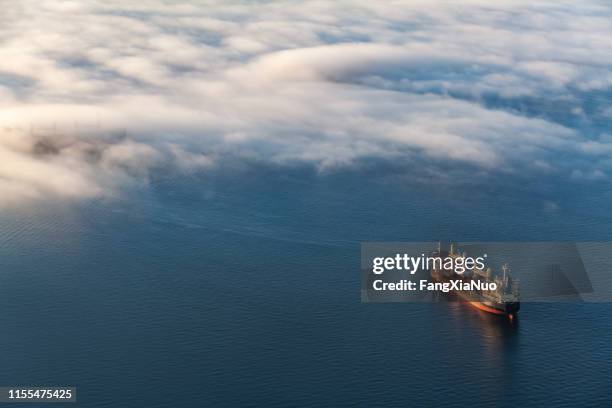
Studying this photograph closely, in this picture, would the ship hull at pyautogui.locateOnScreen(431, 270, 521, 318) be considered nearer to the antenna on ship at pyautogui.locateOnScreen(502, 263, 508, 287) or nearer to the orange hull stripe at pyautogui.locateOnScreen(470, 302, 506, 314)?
the orange hull stripe at pyautogui.locateOnScreen(470, 302, 506, 314)

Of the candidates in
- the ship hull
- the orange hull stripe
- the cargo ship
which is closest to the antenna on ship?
the cargo ship

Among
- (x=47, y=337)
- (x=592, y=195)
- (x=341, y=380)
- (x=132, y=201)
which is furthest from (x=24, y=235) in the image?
(x=592, y=195)

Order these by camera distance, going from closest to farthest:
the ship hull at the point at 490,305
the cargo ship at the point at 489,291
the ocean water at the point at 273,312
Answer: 1. the ocean water at the point at 273,312
2. the ship hull at the point at 490,305
3. the cargo ship at the point at 489,291

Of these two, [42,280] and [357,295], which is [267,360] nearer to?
[357,295]

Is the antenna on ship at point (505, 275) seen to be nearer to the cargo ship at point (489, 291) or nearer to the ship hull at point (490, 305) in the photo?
the cargo ship at point (489, 291)

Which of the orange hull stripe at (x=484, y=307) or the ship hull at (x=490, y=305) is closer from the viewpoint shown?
the ship hull at (x=490, y=305)

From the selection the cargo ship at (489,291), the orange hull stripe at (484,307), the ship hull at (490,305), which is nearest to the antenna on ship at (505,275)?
the cargo ship at (489,291)

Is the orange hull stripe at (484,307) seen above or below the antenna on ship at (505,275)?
below
